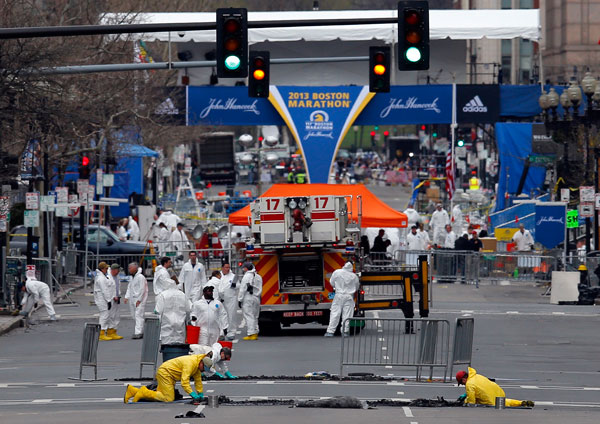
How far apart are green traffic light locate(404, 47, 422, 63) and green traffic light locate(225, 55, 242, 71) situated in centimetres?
218

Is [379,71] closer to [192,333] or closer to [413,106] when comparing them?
[192,333]

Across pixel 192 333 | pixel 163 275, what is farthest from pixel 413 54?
pixel 163 275

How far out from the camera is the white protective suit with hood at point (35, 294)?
29234 mm

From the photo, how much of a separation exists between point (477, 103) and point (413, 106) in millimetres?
2409

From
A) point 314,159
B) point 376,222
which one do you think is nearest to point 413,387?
point 376,222

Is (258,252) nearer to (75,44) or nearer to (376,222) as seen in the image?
(376,222)

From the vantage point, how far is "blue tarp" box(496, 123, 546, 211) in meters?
50.8

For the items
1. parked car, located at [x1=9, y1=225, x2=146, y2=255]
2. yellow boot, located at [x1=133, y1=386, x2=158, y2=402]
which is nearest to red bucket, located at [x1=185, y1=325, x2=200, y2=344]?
yellow boot, located at [x1=133, y1=386, x2=158, y2=402]

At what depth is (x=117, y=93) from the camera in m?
44.7

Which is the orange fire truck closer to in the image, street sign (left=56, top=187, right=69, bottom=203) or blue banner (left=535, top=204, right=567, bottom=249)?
street sign (left=56, top=187, right=69, bottom=203)

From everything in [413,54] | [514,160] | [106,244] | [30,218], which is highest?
[514,160]

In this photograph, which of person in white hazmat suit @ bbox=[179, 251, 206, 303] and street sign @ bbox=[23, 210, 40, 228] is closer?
person in white hazmat suit @ bbox=[179, 251, 206, 303]

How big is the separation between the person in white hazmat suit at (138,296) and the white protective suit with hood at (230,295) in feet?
5.84

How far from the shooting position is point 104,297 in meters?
27.1
